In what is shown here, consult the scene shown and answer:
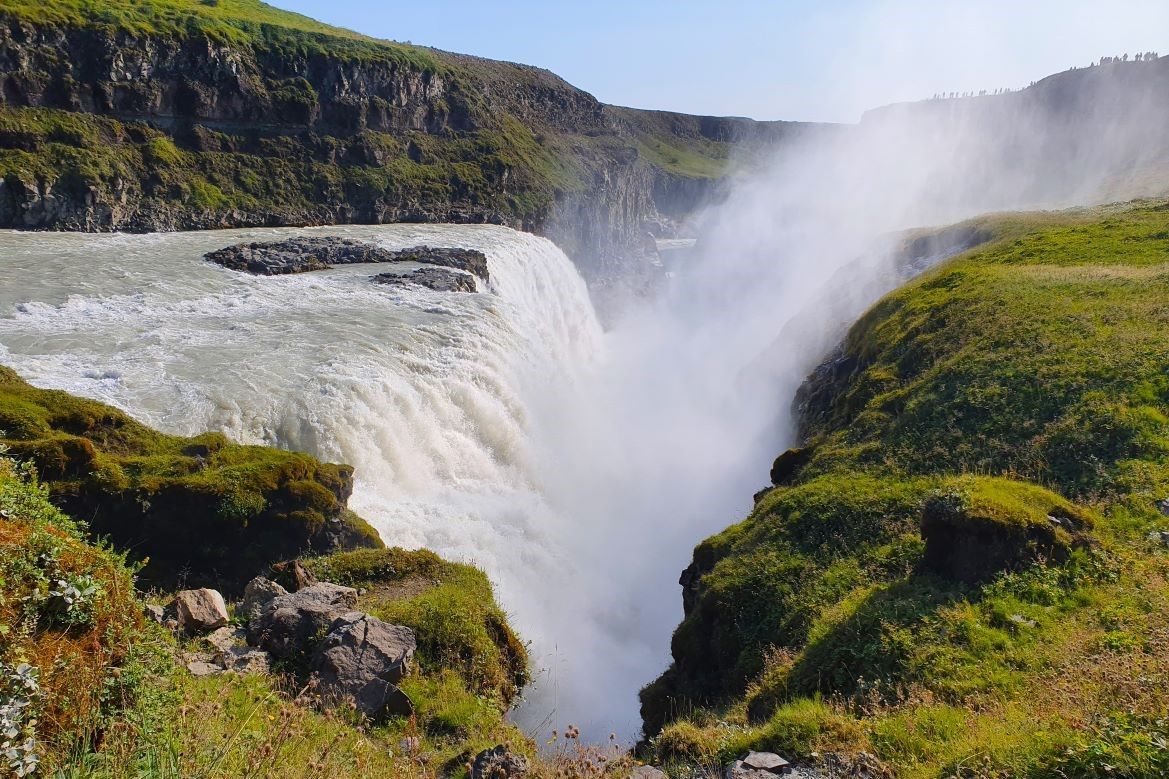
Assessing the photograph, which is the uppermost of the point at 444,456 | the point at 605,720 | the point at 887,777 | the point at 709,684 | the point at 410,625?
the point at 887,777

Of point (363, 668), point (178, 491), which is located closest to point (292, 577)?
point (363, 668)

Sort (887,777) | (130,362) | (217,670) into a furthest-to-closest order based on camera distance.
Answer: (130,362) → (217,670) → (887,777)

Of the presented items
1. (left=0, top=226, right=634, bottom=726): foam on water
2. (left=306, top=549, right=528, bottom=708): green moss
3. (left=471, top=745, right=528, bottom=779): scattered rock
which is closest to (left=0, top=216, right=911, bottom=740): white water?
(left=0, top=226, right=634, bottom=726): foam on water

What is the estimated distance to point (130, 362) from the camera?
22.8m

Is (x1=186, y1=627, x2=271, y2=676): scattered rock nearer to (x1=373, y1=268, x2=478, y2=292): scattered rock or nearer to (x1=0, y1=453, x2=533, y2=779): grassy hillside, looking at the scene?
(x1=0, y1=453, x2=533, y2=779): grassy hillside

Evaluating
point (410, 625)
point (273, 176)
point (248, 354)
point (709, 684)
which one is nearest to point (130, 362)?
point (248, 354)

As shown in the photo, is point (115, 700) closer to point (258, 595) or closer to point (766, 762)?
point (766, 762)

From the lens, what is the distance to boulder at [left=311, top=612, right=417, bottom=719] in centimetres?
841

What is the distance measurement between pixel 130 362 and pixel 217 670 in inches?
724

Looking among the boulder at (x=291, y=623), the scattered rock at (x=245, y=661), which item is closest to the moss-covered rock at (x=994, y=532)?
the boulder at (x=291, y=623)

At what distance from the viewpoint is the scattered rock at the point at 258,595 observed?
10.3 meters

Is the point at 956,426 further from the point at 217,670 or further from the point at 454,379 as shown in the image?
the point at 454,379

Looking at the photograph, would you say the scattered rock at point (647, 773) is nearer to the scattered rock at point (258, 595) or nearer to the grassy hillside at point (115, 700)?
the grassy hillside at point (115, 700)

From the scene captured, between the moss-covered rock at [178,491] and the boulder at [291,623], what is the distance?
4.04 m
